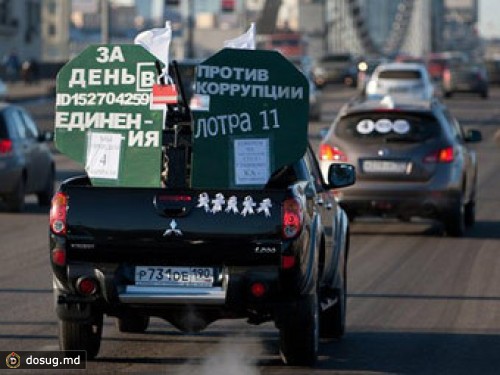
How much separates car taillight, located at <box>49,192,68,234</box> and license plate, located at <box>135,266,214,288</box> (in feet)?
1.71

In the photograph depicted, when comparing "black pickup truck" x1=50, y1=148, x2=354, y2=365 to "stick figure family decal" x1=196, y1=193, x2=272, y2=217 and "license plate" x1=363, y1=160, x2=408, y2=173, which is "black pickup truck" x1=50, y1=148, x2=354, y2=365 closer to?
"stick figure family decal" x1=196, y1=193, x2=272, y2=217

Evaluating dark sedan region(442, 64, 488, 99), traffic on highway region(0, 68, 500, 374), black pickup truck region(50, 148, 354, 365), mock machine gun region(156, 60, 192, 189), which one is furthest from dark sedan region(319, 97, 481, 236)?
dark sedan region(442, 64, 488, 99)

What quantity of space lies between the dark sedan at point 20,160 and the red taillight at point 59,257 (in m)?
13.0

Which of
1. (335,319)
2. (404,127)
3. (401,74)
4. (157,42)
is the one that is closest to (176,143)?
(157,42)

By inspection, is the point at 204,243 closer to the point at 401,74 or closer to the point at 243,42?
the point at 243,42

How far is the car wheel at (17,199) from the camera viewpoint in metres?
23.7

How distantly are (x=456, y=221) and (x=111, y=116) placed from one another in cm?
994

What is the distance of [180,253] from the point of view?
9.97 meters

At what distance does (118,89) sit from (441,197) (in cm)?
981

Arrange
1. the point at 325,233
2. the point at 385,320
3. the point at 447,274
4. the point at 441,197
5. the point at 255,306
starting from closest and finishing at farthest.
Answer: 1. the point at 255,306
2. the point at 325,233
3. the point at 385,320
4. the point at 447,274
5. the point at 441,197

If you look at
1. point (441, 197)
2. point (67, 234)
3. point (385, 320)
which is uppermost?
point (67, 234)

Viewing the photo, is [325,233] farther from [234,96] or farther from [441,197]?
[441,197]

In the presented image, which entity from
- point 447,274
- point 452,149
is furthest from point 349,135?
point 447,274

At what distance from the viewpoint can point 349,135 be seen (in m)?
20.4
